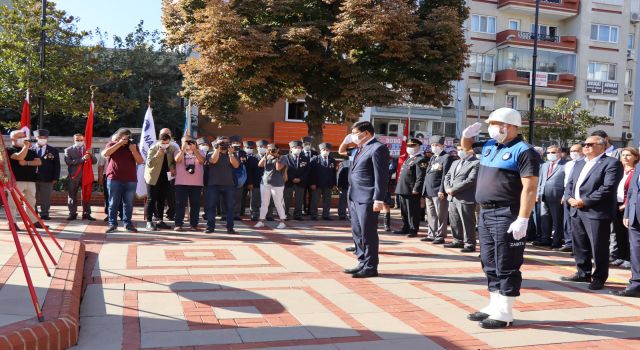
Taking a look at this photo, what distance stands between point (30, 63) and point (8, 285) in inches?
437

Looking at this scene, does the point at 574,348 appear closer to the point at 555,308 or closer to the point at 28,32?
the point at 555,308

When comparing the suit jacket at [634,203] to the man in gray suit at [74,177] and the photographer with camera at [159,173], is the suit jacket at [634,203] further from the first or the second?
the man in gray suit at [74,177]

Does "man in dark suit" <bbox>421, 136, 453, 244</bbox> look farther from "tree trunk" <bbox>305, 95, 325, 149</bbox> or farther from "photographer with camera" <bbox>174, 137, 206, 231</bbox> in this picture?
"tree trunk" <bbox>305, 95, 325, 149</bbox>

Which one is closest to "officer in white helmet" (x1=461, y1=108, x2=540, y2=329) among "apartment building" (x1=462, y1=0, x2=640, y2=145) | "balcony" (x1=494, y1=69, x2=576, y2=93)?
"apartment building" (x1=462, y1=0, x2=640, y2=145)

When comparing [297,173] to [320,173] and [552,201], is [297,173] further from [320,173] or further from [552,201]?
[552,201]

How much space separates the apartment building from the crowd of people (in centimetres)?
2571

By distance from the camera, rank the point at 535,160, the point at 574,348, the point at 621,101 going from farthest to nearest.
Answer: the point at 621,101
the point at 535,160
the point at 574,348

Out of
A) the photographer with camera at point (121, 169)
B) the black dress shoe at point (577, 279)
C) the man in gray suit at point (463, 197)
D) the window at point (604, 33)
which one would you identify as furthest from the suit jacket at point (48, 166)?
the window at point (604, 33)

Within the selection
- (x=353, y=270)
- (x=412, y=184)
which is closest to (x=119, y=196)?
(x=353, y=270)

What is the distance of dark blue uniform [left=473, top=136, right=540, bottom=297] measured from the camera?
5.03 m

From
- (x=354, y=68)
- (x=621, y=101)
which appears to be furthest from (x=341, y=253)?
(x=621, y=101)

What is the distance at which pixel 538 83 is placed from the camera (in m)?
36.1

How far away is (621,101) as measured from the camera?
39188 mm

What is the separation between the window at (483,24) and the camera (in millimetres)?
36594
